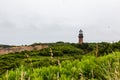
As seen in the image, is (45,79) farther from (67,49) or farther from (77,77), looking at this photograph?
(67,49)

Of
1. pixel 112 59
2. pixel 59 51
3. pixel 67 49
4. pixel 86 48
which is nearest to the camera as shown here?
pixel 112 59

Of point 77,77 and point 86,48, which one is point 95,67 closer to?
point 77,77

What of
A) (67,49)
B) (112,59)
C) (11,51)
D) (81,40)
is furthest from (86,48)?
(112,59)

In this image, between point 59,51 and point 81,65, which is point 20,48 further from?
point 81,65

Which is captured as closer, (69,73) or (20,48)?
(69,73)

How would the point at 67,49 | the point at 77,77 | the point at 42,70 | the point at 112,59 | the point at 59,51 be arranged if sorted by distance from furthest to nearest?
the point at 67,49
the point at 59,51
the point at 112,59
the point at 42,70
the point at 77,77

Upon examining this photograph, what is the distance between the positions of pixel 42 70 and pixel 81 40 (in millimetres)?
59988

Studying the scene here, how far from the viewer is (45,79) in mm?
11180

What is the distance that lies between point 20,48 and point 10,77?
59.2m

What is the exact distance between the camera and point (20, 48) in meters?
70.2

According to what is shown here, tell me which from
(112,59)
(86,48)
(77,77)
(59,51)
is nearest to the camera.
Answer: (77,77)

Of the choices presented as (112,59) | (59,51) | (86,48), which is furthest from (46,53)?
(112,59)

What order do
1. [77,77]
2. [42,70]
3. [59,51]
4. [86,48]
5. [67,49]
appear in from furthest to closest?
[86,48] → [67,49] → [59,51] → [42,70] → [77,77]

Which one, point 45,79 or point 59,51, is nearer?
point 45,79
